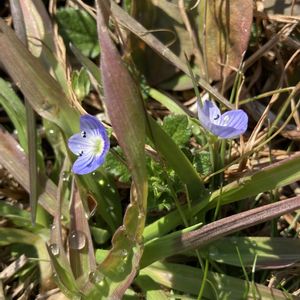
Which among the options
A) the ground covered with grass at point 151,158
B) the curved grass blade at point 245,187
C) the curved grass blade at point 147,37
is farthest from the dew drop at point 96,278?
the curved grass blade at point 147,37

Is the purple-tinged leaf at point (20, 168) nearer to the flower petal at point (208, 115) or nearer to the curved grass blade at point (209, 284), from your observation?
the curved grass blade at point (209, 284)

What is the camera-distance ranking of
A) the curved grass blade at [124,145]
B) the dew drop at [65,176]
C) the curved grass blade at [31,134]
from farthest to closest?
the dew drop at [65,176] < the curved grass blade at [31,134] < the curved grass blade at [124,145]

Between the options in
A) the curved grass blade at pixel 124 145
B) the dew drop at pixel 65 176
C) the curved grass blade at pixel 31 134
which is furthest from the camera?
the dew drop at pixel 65 176

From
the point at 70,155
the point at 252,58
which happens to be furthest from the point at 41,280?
the point at 252,58

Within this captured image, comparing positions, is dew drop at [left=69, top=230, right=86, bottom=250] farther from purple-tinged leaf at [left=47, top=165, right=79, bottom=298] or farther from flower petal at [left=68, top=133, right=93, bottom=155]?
flower petal at [left=68, top=133, right=93, bottom=155]

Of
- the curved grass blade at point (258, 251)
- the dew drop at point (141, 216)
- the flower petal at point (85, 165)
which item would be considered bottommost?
the curved grass blade at point (258, 251)

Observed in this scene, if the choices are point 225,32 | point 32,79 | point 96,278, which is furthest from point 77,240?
point 225,32

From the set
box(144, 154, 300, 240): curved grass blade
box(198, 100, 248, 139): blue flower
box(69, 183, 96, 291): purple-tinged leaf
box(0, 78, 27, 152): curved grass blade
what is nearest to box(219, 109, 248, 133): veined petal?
box(198, 100, 248, 139): blue flower

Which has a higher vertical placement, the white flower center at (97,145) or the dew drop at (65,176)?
the white flower center at (97,145)
